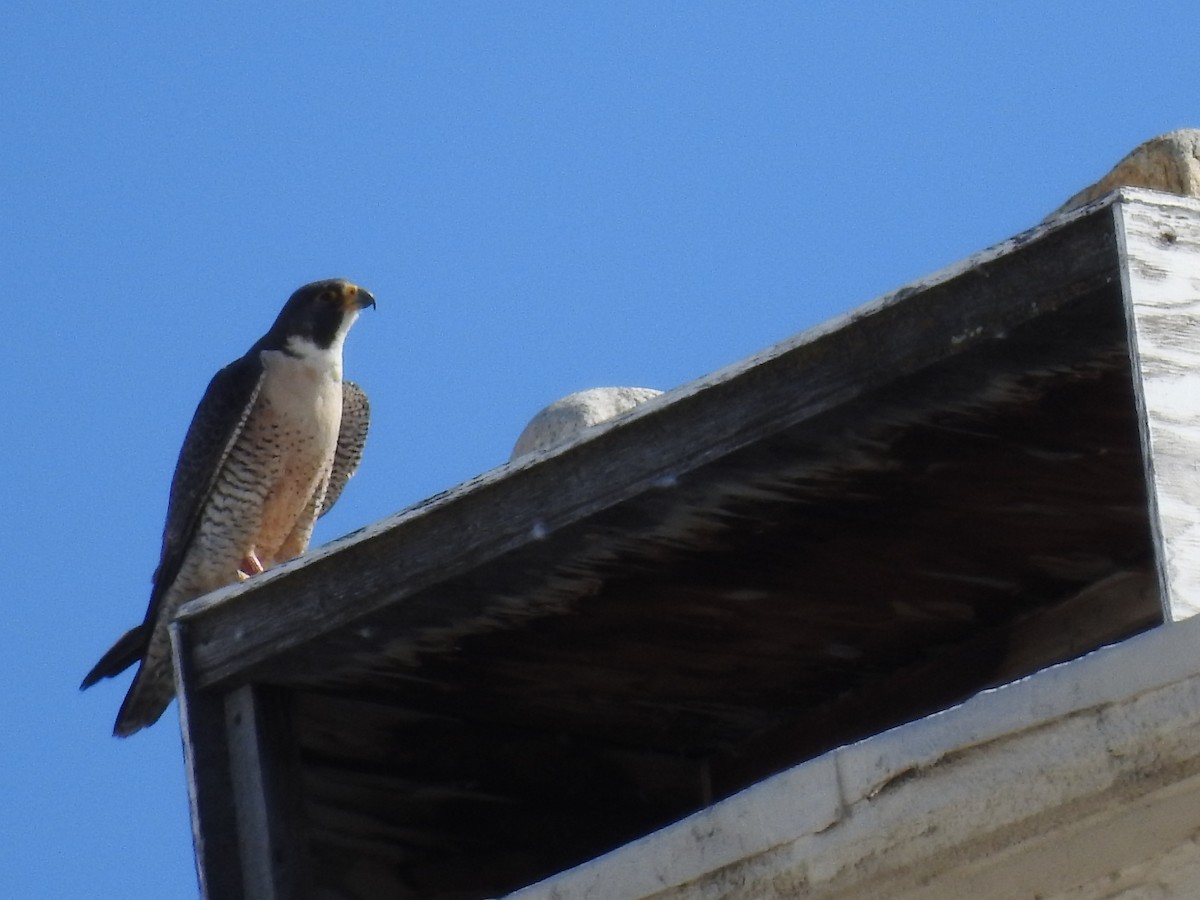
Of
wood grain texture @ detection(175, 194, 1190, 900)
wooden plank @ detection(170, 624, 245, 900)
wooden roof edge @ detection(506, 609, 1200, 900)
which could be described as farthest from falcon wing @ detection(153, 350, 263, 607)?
wooden roof edge @ detection(506, 609, 1200, 900)

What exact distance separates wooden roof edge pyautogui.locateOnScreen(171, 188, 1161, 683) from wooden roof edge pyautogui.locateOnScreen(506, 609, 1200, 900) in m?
0.82

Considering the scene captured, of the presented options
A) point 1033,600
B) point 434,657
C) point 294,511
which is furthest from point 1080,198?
point 294,511

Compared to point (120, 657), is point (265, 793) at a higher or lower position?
lower

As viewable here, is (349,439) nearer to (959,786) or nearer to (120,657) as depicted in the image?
(120,657)

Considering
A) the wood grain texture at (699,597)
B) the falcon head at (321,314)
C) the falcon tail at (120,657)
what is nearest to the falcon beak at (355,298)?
the falcon head at (321,314)

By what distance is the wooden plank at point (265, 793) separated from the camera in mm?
4148

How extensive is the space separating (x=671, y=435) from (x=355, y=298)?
4.37 meters

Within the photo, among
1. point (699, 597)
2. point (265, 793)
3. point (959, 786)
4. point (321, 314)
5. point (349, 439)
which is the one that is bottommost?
point (959, 786)

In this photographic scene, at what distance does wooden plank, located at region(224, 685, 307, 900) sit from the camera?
163 inches

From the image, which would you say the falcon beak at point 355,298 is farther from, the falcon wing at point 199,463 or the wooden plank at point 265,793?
the wooden plank at point 265,793

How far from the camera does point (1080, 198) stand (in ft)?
14.7

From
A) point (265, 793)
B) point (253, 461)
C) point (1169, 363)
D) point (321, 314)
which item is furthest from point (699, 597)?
point (321, 314)

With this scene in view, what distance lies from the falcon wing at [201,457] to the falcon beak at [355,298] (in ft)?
2.04

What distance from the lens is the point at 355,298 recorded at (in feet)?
26.3
